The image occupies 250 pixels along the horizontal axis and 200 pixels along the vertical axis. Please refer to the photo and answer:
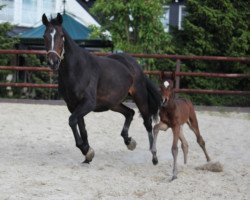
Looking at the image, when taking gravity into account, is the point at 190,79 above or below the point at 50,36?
below

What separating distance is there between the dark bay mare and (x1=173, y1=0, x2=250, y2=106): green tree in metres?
7.70

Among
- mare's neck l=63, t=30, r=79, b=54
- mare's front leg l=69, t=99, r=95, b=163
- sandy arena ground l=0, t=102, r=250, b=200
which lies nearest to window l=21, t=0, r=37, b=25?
sandy arena ground l=0, t=102, r=250, b=200

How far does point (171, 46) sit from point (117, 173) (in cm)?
1001

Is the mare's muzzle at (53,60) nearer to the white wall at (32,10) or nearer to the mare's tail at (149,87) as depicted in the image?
the mare's tail at (149,87)

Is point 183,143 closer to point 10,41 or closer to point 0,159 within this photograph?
point 0,159

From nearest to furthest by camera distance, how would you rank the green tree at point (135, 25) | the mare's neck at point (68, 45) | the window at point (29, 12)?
the mare's neck at point (68, 45)
the green tree at point (135, 25)
the window at point (29, 12)

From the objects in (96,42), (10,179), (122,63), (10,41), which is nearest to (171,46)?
(96,42)

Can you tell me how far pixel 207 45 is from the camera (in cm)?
1588

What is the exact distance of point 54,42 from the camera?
21.1ft

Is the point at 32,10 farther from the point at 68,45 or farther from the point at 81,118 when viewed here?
the point at 81,118

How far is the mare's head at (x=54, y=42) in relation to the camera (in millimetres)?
6363

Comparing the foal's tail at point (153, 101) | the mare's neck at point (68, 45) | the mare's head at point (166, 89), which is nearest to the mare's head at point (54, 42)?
the mare's neck at point (68, 45)

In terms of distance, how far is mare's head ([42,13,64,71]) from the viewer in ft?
20.9

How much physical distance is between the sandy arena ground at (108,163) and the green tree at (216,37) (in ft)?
13.2
